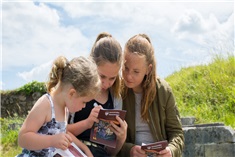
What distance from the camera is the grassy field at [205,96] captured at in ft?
23.9

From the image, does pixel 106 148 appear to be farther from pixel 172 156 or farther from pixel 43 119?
pixel 43 119

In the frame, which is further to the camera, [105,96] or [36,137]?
[105,96]

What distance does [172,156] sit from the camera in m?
3.57

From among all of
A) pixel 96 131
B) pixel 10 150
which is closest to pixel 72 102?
pixel 96 131

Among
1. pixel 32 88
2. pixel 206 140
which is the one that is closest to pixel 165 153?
pixel 206 140

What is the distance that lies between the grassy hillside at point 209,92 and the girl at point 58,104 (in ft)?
13.2

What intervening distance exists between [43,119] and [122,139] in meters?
0.77

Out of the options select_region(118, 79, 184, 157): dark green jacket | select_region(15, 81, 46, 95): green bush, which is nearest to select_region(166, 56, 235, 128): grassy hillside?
select_region(118, 79, 184, 157): dark green jacket

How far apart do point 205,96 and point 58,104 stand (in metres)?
5.49

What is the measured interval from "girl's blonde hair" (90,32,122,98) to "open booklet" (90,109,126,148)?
1.21 feet

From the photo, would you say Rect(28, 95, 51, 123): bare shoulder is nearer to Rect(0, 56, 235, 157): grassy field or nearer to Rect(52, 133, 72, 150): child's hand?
Rect(52, 133, 72, 150): child's hand

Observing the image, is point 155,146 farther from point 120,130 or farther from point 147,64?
point 147,64

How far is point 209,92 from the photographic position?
820cm

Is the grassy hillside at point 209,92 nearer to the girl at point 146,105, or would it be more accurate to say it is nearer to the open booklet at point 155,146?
the girl at point 146,105
